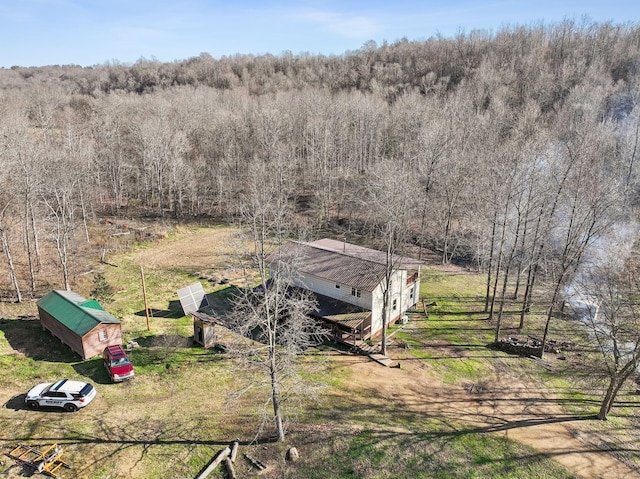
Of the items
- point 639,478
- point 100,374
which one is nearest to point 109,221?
point 100,374

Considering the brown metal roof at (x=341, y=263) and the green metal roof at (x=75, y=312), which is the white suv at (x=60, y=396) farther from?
the brown metal roof at (x=341, y=263)

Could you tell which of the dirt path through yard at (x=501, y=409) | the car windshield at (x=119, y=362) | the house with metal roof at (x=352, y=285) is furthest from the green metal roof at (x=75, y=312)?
the dirt path through yard at (x=501, y=409)

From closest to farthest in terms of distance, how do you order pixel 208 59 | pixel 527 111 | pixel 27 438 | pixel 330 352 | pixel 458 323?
pixel 27 438, pixel 330 352, pixel 458 323, pixel 527 111, pixel 208 59

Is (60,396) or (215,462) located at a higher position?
(60,396)

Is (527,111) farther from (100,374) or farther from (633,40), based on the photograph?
(100,374)

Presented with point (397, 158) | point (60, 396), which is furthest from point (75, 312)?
point (397, 158)

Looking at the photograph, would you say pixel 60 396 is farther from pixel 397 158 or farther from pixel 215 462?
pixel 397 158
